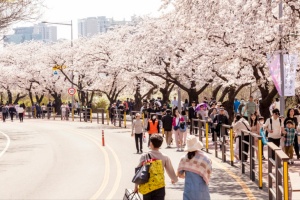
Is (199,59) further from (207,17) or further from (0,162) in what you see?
(207,17)

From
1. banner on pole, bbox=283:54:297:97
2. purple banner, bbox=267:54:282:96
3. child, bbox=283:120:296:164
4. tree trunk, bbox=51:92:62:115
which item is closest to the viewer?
child, bbox=283:120:296:164

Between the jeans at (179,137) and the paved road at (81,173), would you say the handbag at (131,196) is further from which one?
the jeans at (179,137)

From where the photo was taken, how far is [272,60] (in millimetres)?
20141

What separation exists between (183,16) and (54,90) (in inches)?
2317

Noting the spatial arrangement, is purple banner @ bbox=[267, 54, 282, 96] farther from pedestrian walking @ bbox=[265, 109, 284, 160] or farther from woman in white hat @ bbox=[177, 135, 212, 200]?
woman in white hat @ bbox=[177, 135, 212, 200]

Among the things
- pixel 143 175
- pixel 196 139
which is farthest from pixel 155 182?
pixel 196 139

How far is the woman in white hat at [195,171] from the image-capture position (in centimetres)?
897

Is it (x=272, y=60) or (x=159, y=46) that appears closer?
(x=272, y=60)

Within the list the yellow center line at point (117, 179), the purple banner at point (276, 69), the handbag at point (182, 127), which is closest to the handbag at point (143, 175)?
the yellow center line at point (117, 179)

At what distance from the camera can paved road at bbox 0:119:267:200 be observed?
14875 mm

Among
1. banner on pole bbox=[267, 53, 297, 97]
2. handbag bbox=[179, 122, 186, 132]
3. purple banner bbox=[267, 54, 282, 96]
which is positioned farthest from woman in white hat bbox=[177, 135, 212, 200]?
handbag bbox=[179, 122, 186, 132]

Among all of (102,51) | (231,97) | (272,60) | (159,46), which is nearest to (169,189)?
(272,60)

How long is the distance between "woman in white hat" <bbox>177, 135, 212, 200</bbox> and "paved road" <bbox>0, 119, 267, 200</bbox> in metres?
4.88

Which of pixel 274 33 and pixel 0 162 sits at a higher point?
pixel 274 33
